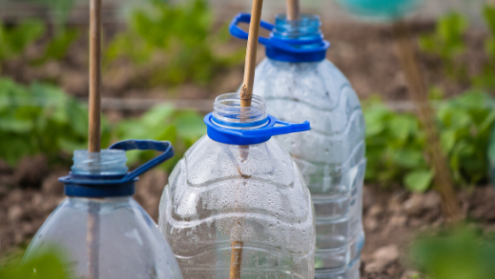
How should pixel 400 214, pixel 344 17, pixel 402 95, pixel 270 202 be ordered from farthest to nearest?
pixel 344 17, pixel 402 95, pixel 400 214, pixel 270 202

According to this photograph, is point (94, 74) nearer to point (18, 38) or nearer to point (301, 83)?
point (301, 83)

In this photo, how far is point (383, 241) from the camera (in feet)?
6.70

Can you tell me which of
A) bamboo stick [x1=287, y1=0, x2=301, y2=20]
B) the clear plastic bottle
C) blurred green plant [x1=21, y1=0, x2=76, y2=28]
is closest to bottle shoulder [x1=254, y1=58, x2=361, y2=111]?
bamboo stick [x1=287, y1=0, x2=301, y2=20]

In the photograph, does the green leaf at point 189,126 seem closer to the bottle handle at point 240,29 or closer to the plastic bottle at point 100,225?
the bottle handle at point 240,29

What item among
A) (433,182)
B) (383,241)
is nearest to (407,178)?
(433,182)

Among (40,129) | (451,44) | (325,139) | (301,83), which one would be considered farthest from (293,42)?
(451,44)

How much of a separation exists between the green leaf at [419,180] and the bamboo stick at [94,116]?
168 cm

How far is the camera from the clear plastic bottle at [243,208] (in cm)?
103

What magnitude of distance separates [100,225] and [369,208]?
161cm

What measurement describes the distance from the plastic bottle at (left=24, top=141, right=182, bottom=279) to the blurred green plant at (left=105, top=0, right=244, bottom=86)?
2.83m

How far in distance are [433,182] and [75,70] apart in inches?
99.7

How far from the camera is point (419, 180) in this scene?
7.55 ft

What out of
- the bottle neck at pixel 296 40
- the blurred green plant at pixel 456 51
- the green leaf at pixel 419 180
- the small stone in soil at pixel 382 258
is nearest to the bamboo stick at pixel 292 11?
the bottle neck at pixel 296 40

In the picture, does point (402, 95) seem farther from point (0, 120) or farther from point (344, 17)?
point (0, 120)
